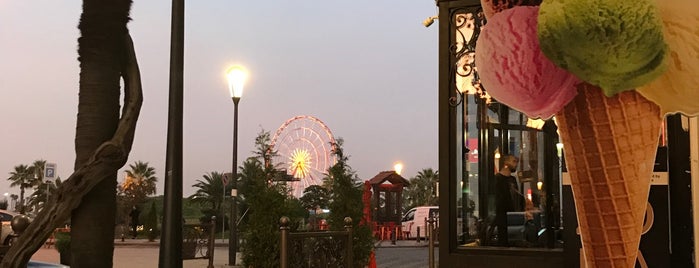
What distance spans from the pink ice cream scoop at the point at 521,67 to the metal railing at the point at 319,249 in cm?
580

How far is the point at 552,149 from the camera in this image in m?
5.74

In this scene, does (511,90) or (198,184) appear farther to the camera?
(198,184)

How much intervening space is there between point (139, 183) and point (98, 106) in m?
61.0

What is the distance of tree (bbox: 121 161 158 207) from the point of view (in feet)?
199

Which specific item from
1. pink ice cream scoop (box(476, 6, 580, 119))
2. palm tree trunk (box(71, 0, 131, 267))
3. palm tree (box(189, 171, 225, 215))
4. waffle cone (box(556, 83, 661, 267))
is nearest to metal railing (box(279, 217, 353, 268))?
palm tree trunk (box(71, 0, 131, 267))

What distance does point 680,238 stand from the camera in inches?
176

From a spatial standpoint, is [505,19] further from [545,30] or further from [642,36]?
[642,36]

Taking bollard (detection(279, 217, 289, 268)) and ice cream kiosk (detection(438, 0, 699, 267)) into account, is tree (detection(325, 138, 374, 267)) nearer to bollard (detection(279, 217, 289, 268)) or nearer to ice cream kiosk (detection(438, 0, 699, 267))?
bollard (detection(279, 217, 289, 268))

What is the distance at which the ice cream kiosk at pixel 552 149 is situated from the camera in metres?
1.27

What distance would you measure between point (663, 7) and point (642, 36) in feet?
0.32

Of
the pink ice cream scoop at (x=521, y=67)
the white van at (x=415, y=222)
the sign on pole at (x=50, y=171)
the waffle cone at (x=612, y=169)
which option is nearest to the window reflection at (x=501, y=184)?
the pink ice cream scoop at (x=521, y=67)

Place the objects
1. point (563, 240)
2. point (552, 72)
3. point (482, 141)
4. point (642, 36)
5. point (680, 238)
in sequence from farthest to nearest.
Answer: point (482, 141), point (563, 240), point (680, 238), point (552, 72), point (642, 36)

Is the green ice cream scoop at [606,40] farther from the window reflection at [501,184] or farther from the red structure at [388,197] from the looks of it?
the red structure at [388,197]

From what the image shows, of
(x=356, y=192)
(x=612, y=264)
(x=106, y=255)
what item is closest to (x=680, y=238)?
(x=612, y=264)
